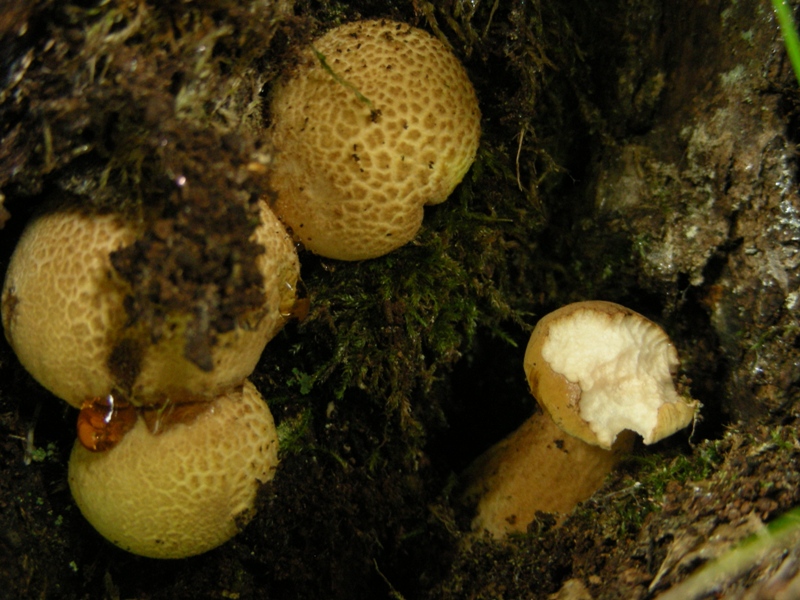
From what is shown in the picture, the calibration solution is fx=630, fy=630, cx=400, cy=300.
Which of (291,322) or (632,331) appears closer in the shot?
(632,331)

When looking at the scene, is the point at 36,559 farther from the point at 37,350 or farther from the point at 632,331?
the point at 632,331

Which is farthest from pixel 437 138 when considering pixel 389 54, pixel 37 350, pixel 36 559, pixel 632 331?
pixel 36 559

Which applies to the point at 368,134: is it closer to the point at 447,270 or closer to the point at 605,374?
the point at 447,270

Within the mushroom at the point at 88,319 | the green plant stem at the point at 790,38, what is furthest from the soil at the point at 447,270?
the green plant stem at the point at 790,38

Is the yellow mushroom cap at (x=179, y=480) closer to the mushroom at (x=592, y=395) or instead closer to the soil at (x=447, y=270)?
the soil at (x=447, y=270)

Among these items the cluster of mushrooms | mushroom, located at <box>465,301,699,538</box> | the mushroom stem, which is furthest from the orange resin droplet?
the mushroom stem
